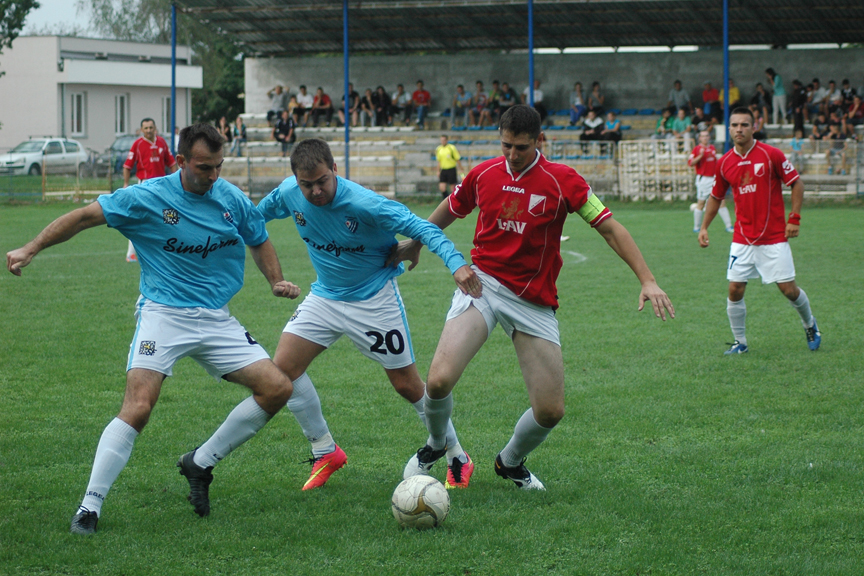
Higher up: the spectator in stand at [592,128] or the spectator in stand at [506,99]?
the spectator in stand at [506,99]

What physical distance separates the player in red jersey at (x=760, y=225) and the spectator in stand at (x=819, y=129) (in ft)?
64.8

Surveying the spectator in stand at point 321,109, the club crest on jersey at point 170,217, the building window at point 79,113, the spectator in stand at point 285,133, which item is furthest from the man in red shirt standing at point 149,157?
the building window at point 79,113

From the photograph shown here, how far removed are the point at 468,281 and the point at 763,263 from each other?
16.1ft

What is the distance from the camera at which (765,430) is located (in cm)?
621

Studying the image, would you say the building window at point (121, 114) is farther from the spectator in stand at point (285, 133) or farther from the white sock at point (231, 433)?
the white sock at point (231, 433)

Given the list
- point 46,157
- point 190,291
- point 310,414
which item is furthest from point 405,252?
point 46,157

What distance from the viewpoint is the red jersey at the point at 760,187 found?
28.4 ft

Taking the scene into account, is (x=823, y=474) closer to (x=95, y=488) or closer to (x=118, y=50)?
(x=95, y=488)

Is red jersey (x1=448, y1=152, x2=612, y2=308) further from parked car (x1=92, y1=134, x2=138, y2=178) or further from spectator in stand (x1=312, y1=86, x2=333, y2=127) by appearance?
spectator in stand (x1=312, y1=86, x2=333, y2=127)

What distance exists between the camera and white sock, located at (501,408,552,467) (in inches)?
199

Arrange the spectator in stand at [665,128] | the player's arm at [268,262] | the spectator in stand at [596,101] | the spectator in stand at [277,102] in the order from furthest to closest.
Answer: the spectator in stand at [277,102] < the spectator in stand at [596,101] < the spectator in stand at [665,128] < the player's arm at [268,262]

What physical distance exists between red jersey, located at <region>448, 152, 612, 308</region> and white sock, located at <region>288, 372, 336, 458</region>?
4.01 ft

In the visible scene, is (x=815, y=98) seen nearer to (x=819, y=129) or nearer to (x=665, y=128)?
(x=819, y=129)

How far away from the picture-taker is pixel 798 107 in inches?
1145
